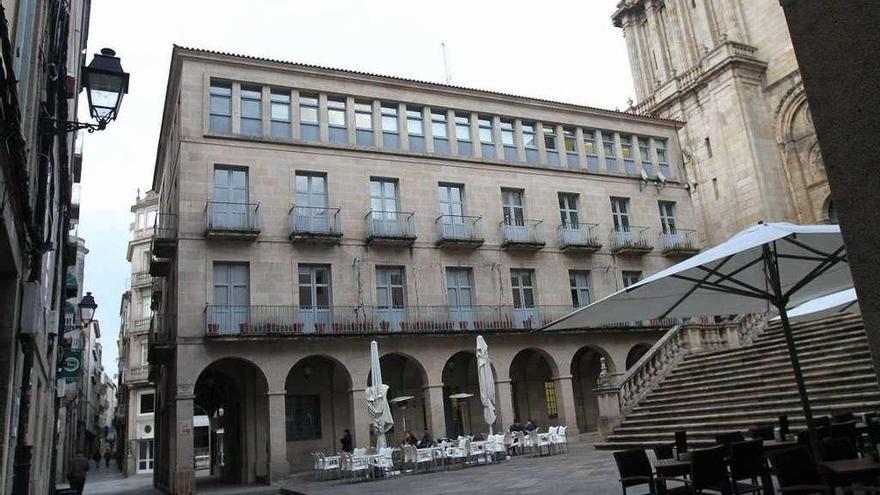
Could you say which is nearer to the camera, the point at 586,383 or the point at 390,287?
the point at 390,287

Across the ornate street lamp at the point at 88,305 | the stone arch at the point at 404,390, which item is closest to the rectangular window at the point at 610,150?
the stone arch at the point at 404,390

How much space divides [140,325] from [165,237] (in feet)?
89.7

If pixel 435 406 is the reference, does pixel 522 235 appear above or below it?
above

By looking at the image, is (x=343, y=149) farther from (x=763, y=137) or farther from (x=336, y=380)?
(x=763, y=137)

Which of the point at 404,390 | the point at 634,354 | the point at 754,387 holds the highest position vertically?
the point at 634,354

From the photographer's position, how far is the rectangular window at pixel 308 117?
2427cm

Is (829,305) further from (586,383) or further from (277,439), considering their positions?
(586,383)

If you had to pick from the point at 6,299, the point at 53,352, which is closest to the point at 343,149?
the point at 53,352

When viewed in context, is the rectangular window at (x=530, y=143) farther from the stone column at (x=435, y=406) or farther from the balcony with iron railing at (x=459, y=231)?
the stone column at (x=435, y=406)

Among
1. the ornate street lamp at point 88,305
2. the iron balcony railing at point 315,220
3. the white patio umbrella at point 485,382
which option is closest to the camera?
the ornate street lamp at point 88,305

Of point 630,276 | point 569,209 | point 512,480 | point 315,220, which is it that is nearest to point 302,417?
point 315,220

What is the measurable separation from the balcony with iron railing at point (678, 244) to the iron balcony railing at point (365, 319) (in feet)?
20.5

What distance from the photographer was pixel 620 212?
29984 mm

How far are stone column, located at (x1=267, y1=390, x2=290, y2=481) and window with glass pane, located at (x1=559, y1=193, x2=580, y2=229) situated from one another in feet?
46.6
